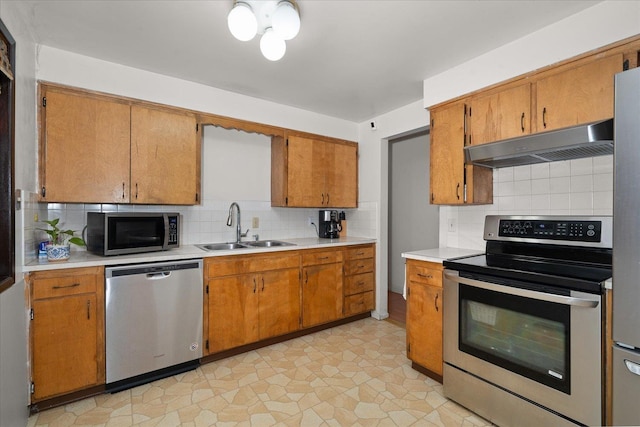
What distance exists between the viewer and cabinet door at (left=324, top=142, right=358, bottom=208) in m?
3.70

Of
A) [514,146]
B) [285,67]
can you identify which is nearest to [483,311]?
[514,146]

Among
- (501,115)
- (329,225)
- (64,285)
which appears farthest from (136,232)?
(501,115)

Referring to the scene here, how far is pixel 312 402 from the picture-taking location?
2051mm

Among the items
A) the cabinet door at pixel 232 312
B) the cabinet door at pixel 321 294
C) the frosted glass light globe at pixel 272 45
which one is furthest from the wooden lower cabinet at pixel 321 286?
the frosted glass light globe at pixel 272 45

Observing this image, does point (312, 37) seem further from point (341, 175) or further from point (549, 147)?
point (341, 175)

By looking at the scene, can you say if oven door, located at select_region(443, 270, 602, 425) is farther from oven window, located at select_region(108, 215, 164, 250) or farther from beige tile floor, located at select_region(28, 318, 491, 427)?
oven window, located at select_region(108, 215, 164, 250)

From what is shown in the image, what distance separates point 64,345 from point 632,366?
3069mm

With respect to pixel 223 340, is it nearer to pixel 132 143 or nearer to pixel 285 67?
pixel 132 143

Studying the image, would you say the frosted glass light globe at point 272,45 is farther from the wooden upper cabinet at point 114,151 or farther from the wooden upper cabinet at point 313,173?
the wooden upper cabinet at point 313,173

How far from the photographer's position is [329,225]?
3.78 meters

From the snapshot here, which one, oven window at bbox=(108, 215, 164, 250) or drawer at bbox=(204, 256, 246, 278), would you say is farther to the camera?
drawer at bbox=(204, 256, 246, 278)

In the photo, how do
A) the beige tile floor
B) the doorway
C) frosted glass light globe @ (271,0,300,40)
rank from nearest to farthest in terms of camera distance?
1. frosted glass light globe @ (271,0,300,40)
2. the beige tile floor
3. the doorway

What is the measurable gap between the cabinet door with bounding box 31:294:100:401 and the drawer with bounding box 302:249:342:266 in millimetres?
1747

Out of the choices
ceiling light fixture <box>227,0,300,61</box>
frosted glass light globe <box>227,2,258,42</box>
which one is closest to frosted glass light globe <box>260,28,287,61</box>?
ceiling light fixture <box>227,0,300,61</box>
